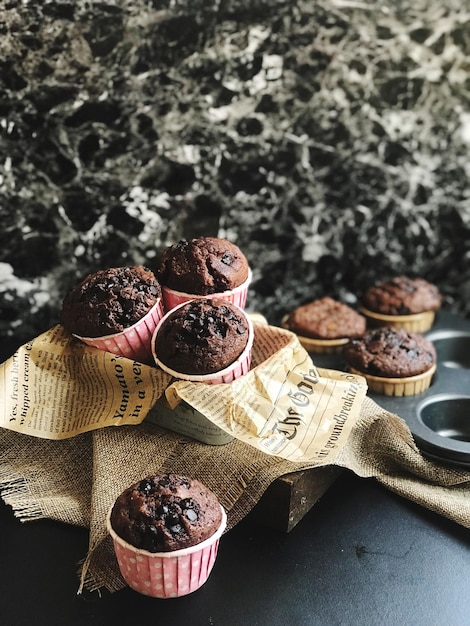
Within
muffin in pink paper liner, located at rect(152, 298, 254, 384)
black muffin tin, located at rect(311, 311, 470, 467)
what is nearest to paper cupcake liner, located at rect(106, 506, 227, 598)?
muffin in pink paper liner, located at rect(152, 298, 254, 384)

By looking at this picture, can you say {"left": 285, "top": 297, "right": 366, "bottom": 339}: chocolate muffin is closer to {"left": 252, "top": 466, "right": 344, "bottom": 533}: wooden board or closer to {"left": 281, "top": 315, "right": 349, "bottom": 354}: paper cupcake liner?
{"left": 281, "top": 315, "right": 349, "bottom": 354}: paper cupcake liner

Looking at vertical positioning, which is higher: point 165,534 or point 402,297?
point 165,534

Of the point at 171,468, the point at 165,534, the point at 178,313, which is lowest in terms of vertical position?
the point at 171,468

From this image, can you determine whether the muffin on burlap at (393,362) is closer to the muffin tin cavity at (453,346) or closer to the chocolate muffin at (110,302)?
the muffin tin cavity at (453,346)

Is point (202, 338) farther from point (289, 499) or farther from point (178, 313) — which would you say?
point (289, 499)

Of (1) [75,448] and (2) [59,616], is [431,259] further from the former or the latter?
(2) [59,616]

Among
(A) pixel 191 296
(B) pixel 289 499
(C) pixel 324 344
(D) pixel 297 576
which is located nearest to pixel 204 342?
(A) pixel 191 296

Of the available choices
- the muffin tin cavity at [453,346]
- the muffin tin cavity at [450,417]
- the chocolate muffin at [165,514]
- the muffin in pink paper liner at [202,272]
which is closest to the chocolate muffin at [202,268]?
the muffin in pink paper liner at [202,272]
